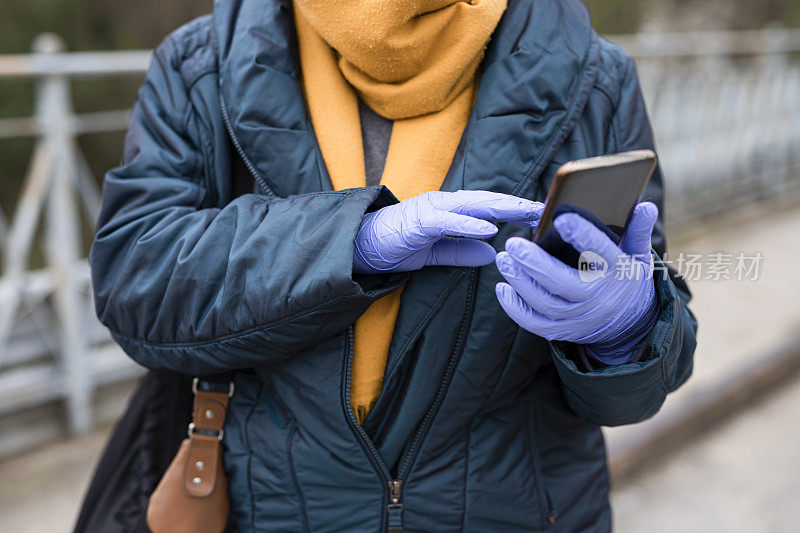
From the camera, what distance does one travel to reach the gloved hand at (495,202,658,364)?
0.90 metres

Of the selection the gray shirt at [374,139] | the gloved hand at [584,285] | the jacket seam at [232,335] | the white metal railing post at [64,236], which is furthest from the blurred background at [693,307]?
the jacket seam at [232,335]

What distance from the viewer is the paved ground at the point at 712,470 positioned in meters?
2.51

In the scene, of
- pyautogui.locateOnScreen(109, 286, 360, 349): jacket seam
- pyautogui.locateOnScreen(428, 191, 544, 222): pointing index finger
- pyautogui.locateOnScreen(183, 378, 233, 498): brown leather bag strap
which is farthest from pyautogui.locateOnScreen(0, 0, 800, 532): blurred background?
pyautogui.locateOnScreen(183, 378, 233, 498): brown leather bag strap

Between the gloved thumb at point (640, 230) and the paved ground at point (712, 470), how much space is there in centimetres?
210

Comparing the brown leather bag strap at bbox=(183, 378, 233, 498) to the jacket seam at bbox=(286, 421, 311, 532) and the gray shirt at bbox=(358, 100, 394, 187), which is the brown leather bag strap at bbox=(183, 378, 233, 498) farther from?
the gray shirt at bbox=(358, 100, 394, 187)

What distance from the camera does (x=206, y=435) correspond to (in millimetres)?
1198

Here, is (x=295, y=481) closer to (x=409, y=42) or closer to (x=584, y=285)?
(x=584, y=285)

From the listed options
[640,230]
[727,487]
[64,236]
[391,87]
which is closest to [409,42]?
[391,87]

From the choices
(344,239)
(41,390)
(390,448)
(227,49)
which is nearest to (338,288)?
(344,239)

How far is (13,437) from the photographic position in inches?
104

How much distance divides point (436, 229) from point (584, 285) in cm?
22

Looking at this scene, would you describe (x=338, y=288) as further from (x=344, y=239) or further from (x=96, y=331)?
(x=96, y=331)

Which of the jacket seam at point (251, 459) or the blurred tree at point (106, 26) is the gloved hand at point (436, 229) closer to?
the jacket seam at point (251, 459)

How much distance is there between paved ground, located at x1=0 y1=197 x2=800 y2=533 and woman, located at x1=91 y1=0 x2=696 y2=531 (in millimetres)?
1676
